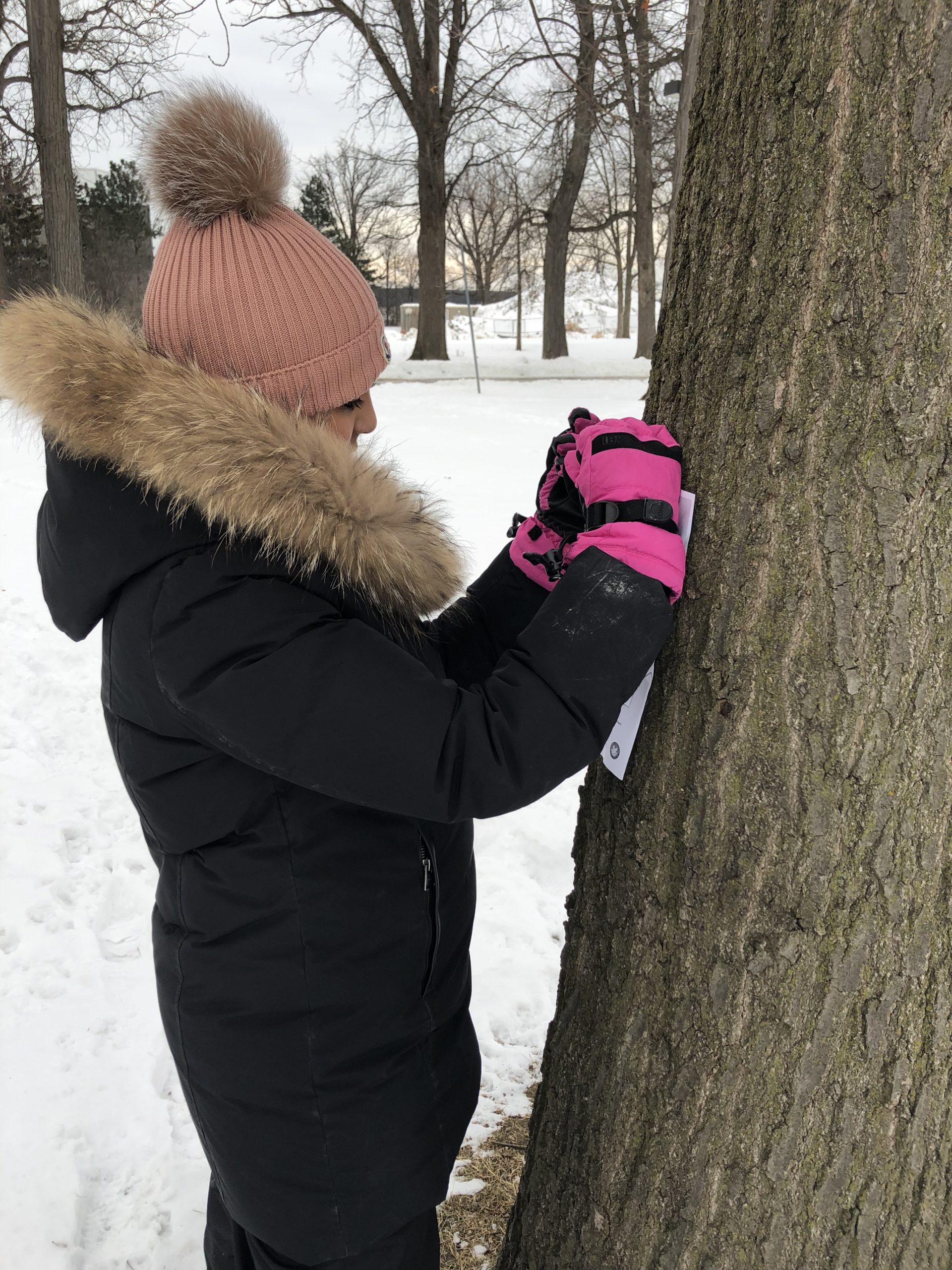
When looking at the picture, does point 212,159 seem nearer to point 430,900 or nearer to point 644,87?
point 430,900

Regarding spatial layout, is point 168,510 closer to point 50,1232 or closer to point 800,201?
point 800,201

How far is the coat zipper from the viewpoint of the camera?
4.61 feet

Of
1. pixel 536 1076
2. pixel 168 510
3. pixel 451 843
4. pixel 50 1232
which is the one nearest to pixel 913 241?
pixel 168 510

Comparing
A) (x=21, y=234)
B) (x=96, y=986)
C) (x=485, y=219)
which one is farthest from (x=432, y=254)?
(x=96, y=986)

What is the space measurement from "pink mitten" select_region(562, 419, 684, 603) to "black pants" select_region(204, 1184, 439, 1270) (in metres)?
1.08

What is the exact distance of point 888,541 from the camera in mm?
1091

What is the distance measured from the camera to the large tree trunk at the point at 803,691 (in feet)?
3.45

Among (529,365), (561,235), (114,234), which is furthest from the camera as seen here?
(114,234)

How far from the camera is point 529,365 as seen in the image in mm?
22906

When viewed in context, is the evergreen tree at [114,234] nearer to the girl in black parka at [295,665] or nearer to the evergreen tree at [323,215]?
Result: the evergreen tree at [323,215]

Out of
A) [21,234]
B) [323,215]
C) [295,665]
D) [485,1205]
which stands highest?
[323,215]

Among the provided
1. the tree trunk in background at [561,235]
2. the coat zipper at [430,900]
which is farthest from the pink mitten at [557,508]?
the tree trunk in background at [561,235]

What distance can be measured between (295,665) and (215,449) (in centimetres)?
29

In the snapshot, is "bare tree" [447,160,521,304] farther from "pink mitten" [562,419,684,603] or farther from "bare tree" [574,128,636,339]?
"pink mitten" [562,419,684,603]
